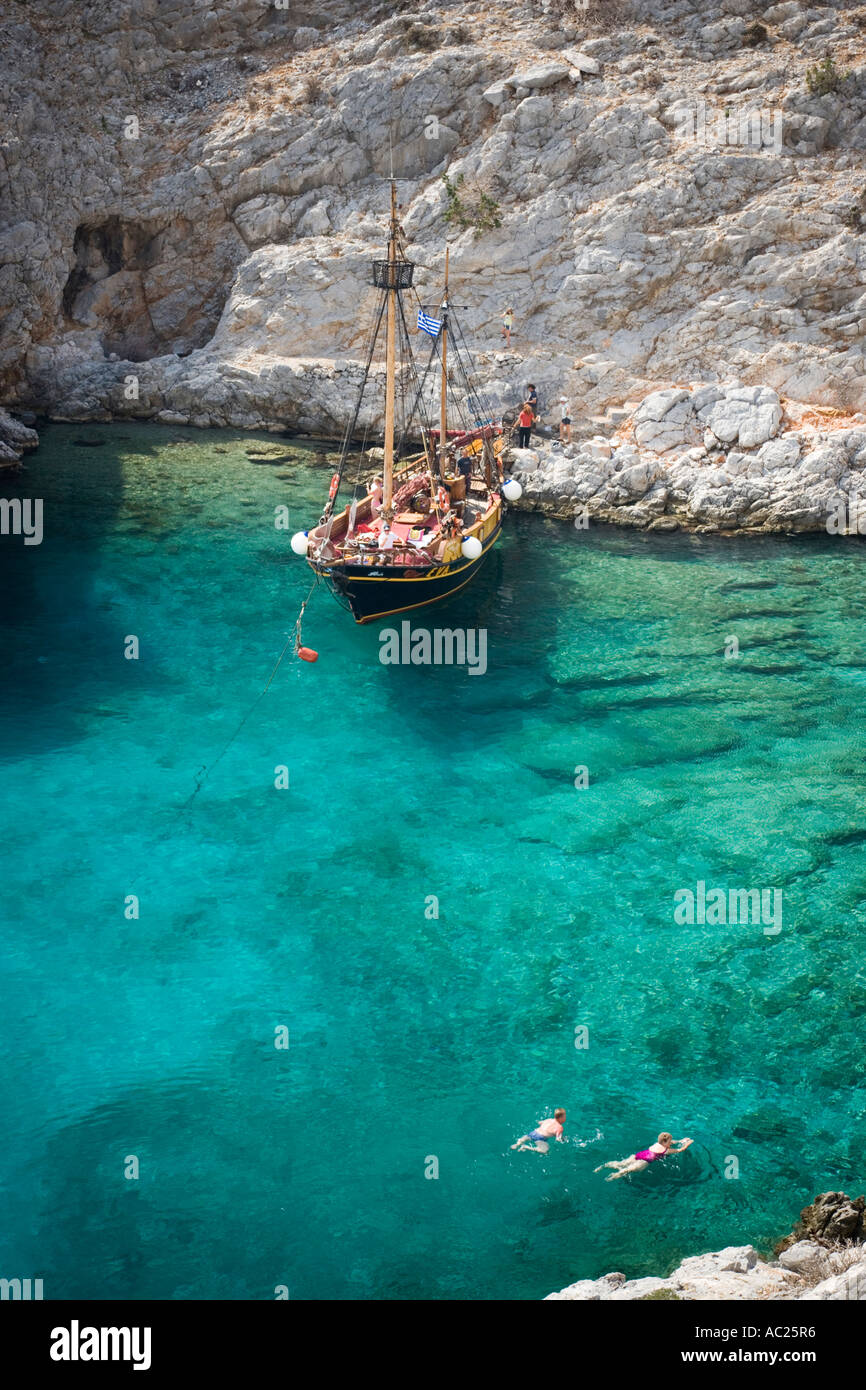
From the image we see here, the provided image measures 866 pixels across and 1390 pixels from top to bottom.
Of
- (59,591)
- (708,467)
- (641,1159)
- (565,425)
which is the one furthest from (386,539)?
(641,1159)

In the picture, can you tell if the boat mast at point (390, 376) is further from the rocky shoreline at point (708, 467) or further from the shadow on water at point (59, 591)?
the rocky shoreline at point (708, 467)

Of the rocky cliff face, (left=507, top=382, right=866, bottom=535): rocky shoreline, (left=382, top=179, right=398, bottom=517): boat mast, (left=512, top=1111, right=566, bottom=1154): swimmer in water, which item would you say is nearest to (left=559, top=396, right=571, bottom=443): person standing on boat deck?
(left=507, top=382, right=866, bottom=535): rocky shoreline

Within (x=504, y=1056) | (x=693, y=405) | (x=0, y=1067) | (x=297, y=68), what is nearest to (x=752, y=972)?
(x=504, y=1056)

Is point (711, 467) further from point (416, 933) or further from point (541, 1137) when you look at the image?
point (541, 1137)

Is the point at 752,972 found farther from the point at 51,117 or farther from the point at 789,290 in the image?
the point at 51,117

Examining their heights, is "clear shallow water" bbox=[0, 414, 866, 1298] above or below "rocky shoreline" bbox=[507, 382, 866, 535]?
below

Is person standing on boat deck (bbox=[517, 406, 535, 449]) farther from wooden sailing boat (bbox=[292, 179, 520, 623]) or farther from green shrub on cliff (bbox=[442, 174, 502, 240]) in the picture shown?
green shrub on cliff (bbox=[442, 174, 502, 240])
